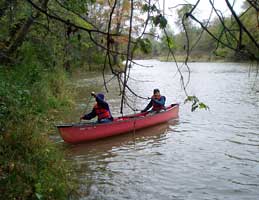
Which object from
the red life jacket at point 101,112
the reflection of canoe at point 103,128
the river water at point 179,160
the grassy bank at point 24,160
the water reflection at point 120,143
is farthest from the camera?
the red life jacket at point 101,112

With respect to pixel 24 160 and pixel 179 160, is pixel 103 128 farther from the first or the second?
pixel 24 160

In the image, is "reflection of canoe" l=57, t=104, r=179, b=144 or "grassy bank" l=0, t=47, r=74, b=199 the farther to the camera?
"reflection of canoe" l=57, t=104, r=179, b=144

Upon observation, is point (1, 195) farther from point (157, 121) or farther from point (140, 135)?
point (157, 121)

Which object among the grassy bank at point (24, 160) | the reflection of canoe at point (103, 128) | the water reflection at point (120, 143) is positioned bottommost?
the water reflection at point (120, 143)

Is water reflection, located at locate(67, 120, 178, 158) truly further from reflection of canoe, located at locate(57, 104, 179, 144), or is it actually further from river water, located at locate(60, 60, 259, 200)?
reflection of canoe, located at locate(57, 104, 179, 144)

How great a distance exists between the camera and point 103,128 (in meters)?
11.3

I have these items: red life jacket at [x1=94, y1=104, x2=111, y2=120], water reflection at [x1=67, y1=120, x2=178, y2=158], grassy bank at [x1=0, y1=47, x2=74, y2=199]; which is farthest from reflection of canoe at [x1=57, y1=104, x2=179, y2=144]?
grassy bank at [x1=0, y1=47, x2=74, y2=199]

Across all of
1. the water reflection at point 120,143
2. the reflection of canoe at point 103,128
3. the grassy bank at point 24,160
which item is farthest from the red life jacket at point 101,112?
the grassy bank at point 24,160

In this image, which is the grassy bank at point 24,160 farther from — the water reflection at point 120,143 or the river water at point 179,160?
the water reflection at point 120,143

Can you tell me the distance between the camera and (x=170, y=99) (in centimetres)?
2050

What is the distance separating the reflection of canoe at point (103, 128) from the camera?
34.3 feet

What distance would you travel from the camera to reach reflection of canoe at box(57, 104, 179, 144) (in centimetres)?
1046

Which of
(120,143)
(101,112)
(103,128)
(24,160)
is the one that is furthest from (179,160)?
(24,160)

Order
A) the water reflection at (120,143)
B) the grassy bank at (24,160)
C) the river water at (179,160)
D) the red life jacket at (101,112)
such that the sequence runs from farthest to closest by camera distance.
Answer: the red life jacket at (101,112), the water reflection at (120,143), the river water at (179,160), the grassy bank at (24,160)
